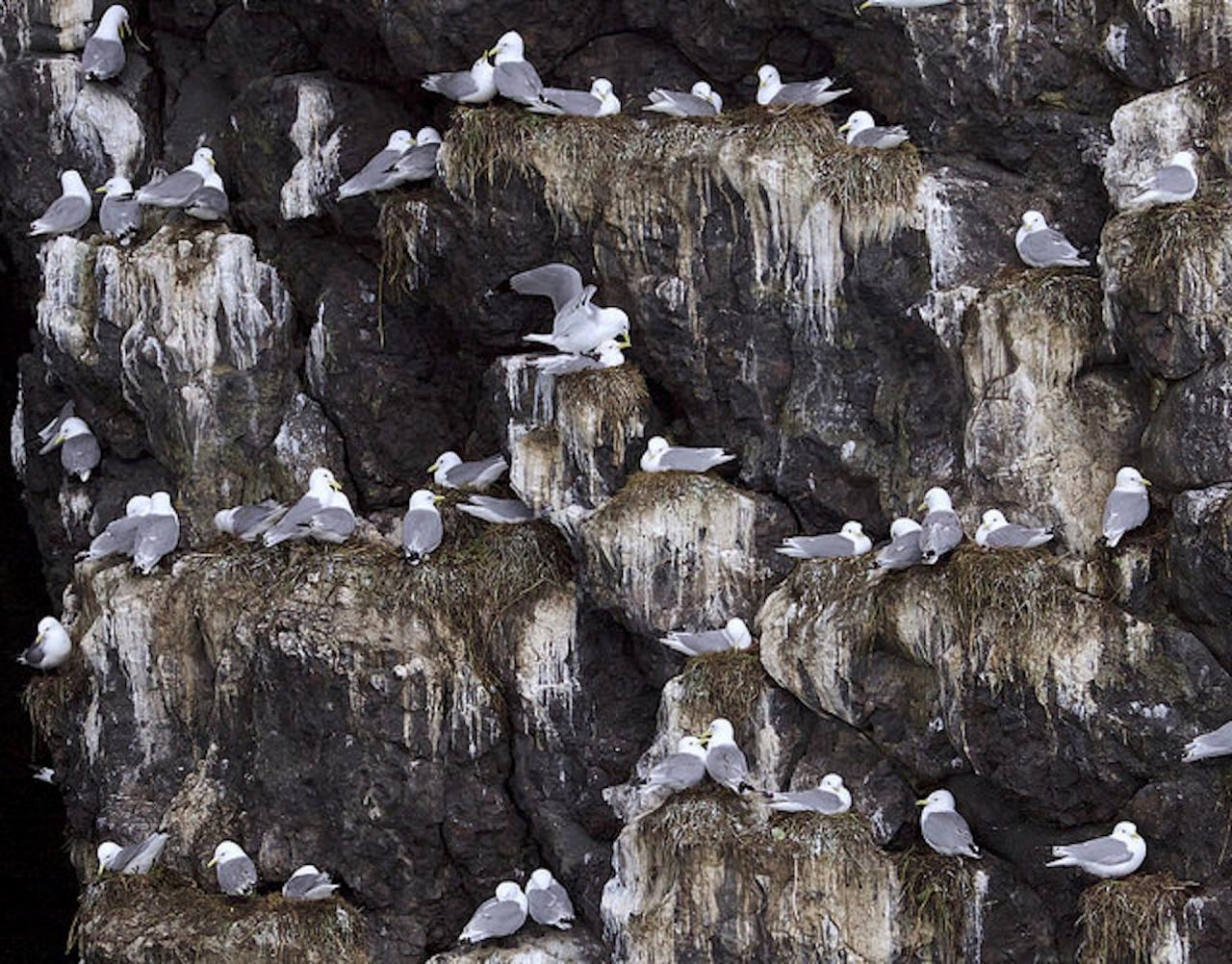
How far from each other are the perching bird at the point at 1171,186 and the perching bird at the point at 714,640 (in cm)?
318

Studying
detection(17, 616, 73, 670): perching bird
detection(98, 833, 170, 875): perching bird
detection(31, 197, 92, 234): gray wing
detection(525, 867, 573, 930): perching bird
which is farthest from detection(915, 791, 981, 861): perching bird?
detection(31, 197, 92, 234): gray wing

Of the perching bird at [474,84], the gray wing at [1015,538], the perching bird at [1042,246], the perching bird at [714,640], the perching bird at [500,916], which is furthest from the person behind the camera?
the perching bird at [474,84]

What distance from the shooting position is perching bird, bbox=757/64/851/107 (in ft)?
45.4

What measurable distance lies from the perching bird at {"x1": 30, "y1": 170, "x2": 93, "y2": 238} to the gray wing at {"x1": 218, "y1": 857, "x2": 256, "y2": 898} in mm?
4617

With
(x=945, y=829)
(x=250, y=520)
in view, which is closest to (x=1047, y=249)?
(x=945, y=829)

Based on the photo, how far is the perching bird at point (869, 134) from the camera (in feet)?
44.4

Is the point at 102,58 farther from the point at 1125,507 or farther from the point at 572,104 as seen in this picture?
the point at 1125,507

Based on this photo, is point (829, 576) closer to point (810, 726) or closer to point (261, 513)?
point (810, 726)

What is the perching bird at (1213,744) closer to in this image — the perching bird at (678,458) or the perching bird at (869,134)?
the perching bird at (678,458)

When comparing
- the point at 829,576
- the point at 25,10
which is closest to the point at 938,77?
the point at 829,576

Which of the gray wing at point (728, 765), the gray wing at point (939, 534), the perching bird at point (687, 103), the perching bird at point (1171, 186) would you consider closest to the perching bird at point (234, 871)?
the gray wing at point (728, 765)

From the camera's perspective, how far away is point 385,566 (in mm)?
14031

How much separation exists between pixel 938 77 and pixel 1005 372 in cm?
193

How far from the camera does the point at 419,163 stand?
14.6m
